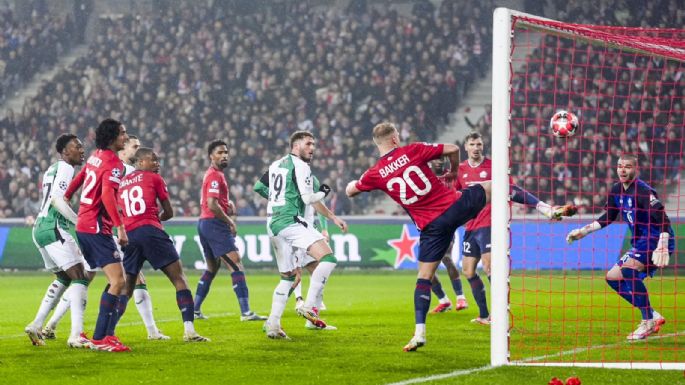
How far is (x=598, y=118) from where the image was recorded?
26.6 meters

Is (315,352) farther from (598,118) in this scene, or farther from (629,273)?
(598,118)

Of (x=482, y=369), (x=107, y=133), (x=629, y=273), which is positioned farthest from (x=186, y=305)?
(x=629, y=273)

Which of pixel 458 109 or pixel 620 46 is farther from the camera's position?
pixel 458 109

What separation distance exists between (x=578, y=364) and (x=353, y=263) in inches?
592

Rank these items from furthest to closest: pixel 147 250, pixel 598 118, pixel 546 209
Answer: pixel 598 118, pixel 147 250, pixel 546 209

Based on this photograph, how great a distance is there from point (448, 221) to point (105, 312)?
10.7ft

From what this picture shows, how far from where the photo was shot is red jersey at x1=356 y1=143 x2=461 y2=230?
9.32 m

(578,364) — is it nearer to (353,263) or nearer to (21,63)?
(353,263)

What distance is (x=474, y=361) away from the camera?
8641 mm

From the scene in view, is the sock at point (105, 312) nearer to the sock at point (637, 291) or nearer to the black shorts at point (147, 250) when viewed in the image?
the black shorts at point (147, 250)

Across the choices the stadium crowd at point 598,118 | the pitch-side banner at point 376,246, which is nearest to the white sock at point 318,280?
the pitch-side banner at point 376,246

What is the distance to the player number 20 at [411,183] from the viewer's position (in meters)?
9.33

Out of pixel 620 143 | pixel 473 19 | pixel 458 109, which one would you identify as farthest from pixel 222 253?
pixel 473 19

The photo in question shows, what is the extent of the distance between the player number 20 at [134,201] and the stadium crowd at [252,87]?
16455 millimetres
